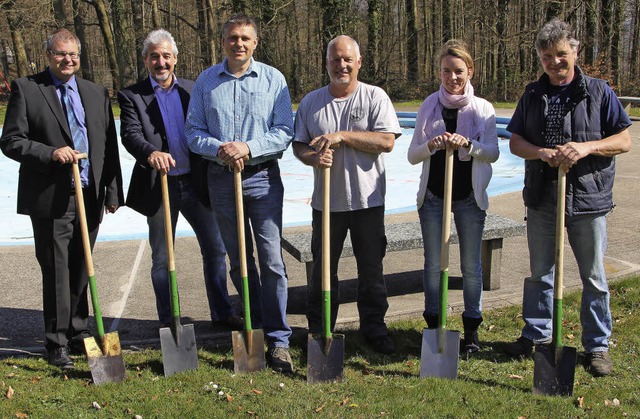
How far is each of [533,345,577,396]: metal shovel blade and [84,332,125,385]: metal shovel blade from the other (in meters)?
2.36

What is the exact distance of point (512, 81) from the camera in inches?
977

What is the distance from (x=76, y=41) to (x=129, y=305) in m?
2.09

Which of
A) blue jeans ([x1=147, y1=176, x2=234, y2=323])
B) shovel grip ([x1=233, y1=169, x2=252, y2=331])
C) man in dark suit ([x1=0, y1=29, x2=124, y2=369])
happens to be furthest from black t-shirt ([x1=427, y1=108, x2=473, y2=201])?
man in dark suit ([x1=0, y1=29, x2=124, y2=369])

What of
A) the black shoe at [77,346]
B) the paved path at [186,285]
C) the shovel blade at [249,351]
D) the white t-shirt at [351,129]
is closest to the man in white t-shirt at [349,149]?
the white t-shirt at [351,129]

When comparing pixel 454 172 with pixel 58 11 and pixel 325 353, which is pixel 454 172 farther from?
pixel 58 11

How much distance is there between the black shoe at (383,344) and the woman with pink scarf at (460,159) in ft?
1.50

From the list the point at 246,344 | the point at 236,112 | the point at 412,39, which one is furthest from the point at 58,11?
the point at 246,344

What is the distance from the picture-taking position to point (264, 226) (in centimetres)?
399

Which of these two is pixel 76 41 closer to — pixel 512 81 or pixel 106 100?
pixel 106 100

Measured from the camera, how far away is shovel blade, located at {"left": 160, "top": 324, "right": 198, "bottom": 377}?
3.91 m

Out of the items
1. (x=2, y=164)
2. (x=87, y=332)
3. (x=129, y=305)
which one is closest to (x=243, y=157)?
(x=87, y=332)

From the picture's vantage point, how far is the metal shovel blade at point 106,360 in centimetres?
380

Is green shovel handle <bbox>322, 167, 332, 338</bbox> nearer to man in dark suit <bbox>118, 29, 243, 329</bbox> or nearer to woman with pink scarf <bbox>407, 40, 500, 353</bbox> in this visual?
woman with pink scarf <bbox>407, 40, 500, 353</bbox>

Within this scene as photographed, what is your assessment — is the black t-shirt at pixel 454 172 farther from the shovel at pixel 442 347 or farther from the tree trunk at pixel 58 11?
the tree trunk at pixel 58 11
